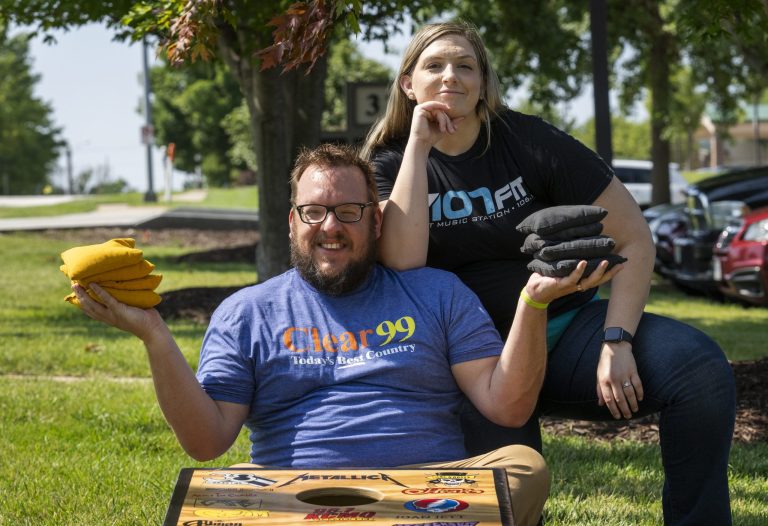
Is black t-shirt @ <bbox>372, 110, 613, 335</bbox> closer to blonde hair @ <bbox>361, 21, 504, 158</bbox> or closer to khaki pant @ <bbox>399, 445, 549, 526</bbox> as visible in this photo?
blonde hair @ <bbox>361, 21, 504, 158</bbox>

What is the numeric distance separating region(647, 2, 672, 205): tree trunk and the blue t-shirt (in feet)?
51.5

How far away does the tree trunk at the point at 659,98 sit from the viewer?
19.2 metres

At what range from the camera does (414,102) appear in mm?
3740

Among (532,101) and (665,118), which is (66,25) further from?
(665,118)

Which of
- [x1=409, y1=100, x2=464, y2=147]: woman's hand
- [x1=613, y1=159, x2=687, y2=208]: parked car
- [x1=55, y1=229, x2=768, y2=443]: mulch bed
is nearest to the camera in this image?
[x1=409, y1=100, x2=464, y2=147]: woman's hand

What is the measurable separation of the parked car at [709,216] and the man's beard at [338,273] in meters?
9.46

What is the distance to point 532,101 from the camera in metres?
17.8

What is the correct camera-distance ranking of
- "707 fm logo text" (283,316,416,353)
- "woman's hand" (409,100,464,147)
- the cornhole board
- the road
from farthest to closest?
the road
"woman's hand" (409,100,464,147)
"707 fm logo text" (283,316,416,353)
the cornhole board

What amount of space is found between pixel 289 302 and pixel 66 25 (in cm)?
727

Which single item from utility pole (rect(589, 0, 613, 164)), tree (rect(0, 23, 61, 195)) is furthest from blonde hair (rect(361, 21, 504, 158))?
tree (rect(0, 23, 61, 195))

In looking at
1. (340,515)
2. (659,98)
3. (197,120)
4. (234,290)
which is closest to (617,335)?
(340,515)

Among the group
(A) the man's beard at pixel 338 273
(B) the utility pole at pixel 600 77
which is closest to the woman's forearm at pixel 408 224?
(A) the man's beard at pixel 338 273

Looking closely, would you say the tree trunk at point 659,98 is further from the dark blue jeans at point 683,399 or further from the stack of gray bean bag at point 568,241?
the stack of gray bean bag at point 568,241

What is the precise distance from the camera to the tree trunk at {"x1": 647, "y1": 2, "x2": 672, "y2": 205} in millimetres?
19169
